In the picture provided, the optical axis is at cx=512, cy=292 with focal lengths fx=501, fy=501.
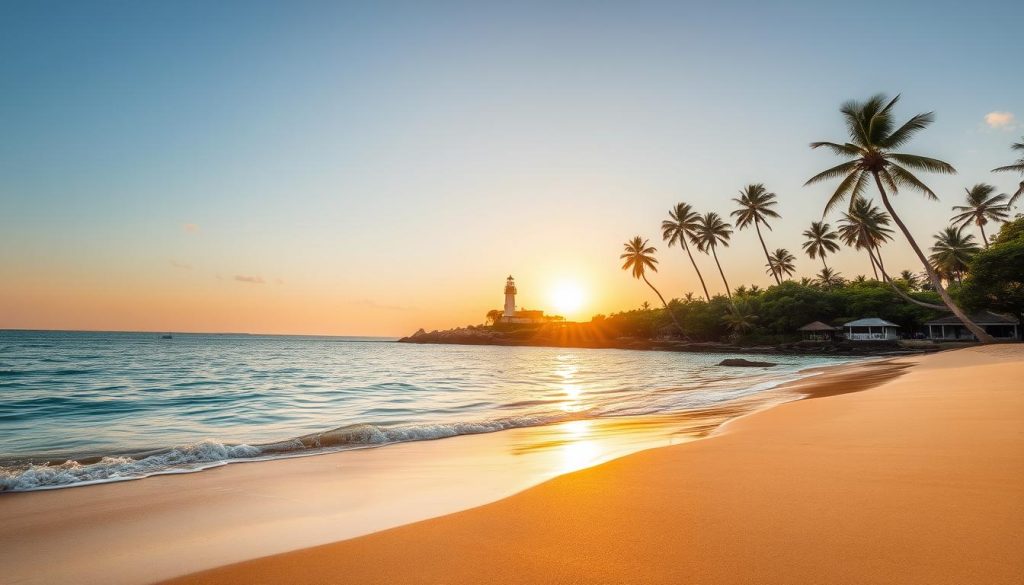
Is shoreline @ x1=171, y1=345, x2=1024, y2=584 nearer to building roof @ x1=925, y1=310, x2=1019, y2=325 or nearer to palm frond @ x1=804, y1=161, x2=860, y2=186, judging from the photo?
palm frond @ x1=804, y1=161, x2=860, y2=186

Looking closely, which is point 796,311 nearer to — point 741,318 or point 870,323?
point 741,318

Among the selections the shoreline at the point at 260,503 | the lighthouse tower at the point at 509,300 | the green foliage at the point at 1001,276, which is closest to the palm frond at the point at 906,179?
the green foliage at the point at 1001,276

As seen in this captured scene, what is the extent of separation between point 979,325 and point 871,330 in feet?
30.6

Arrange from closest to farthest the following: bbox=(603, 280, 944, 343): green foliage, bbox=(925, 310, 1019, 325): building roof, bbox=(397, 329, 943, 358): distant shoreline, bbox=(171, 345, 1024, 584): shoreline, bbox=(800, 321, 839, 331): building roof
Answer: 1. bbox=(171, 345, 1024, 584): shoreline
2. bbox=(397, 329, 943, 358): distant shoreline
3. bbox=(925, 310, 1019, 325): building roof
4. bbox=(800, 321, 839, 331): building roof
5. bbox=(603, 280, 944, 343): green foliage

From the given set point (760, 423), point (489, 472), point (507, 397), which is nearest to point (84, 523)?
point (489, 472)

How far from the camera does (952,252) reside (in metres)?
56.8

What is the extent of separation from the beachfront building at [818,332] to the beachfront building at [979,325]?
9450 millimetres

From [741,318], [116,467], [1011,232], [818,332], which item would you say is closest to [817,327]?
[818,332]

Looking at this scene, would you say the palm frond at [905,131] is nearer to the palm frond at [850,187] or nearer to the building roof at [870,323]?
the palm frond at [850,187]

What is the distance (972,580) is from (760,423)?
5108 millimetres

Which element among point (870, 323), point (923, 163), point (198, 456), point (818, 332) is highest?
point (923, 163)

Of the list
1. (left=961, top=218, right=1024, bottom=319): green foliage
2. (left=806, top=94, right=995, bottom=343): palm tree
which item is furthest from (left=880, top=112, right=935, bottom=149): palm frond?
(left=961, top=218, right=1024, bottom=319): green foliage

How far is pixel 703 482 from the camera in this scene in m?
3.49

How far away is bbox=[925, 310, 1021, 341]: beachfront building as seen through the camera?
51344mm
